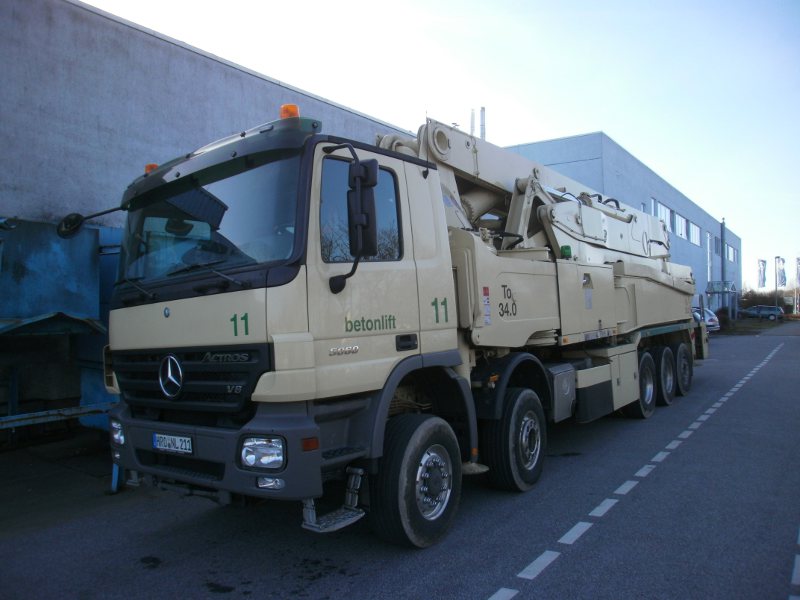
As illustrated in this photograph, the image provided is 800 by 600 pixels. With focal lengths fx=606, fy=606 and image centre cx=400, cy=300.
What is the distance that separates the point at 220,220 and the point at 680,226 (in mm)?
48629

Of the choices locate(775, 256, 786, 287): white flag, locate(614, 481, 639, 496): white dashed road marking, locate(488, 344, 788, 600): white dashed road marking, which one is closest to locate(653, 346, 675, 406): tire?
locate(488, 344, 788, 600): white dashed road marking

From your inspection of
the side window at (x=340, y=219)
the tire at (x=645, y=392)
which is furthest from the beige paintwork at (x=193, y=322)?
the tire at (x=645, y=392)

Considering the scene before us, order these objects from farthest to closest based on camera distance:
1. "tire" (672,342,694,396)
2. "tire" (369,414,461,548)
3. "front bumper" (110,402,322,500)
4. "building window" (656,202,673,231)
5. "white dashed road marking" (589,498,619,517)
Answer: "building window" (656,202,673,231), "tire" (672,342,694,396), "white dashed road marking" (589,498,619,517), "tire" (369,414,461,548), "front bumper" (110,402,322,500)

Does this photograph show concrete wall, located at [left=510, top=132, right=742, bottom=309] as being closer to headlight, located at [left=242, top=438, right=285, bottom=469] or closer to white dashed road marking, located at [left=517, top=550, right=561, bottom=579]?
white dashed road marking, located at [left=517, top=550, right=561, bottom=579]

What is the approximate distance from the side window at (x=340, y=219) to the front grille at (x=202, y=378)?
809 mm

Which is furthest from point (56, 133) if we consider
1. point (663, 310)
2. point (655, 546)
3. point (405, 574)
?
point (663, 310)

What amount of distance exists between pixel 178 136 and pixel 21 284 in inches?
179

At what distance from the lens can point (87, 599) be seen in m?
3.90

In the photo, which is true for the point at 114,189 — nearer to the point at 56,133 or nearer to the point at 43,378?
the point at 56,133

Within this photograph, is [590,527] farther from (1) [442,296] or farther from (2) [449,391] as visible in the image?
(1) [442,296]

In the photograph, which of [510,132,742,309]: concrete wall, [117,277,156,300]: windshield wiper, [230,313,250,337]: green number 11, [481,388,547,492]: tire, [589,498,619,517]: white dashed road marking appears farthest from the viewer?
[510,132,742,309]: concrete wall

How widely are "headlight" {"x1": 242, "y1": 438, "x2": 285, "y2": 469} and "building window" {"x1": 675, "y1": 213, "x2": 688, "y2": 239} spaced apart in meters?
47.1

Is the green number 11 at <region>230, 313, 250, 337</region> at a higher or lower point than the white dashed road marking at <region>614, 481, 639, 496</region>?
higher

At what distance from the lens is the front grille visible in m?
3.62
